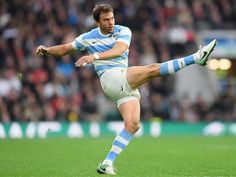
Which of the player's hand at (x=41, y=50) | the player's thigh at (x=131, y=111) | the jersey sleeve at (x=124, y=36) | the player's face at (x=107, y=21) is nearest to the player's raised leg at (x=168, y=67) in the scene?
the player's thigh at (x=131, y=111)

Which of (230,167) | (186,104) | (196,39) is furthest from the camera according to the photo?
(196,39)

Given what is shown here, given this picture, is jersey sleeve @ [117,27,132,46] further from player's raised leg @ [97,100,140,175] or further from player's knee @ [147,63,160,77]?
player's raised leg @ [97,100,140,175]

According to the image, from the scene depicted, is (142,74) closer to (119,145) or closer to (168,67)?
(168,67)

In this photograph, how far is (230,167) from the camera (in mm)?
11648

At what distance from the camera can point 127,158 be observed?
13.9m

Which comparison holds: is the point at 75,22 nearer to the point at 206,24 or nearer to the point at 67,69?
the point at 67,69

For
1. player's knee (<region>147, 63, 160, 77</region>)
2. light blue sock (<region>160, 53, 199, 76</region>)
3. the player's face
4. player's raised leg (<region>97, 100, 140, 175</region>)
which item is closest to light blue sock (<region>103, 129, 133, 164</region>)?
player's raised leg (<region>97, 100, 140, 175</region>)

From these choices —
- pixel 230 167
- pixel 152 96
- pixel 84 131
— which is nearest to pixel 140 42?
pixel 152 96

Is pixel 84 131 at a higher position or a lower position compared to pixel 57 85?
lower

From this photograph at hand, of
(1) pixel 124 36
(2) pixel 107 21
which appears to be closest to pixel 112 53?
(1) pixel 124 36

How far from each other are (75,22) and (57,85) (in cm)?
294

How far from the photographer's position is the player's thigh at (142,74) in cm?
1020

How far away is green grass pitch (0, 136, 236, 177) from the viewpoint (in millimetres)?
10724

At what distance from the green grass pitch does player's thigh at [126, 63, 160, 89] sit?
1.27 metres
